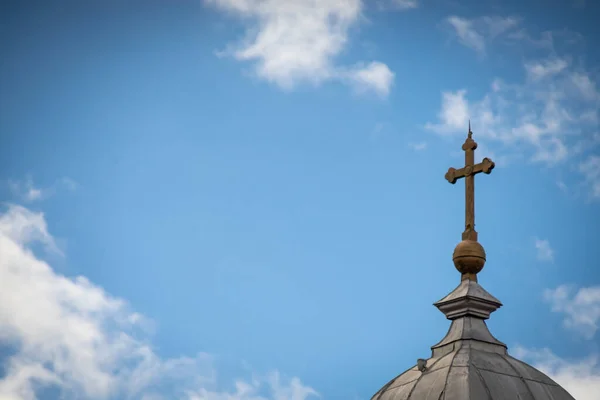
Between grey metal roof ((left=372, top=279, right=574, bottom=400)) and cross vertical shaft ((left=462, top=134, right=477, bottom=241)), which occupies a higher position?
cross vertical shaft ((left=462, top=134, right=477, bottom=241))

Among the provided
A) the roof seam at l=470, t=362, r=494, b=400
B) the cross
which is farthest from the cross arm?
the roof seam at l=470, t=362, r=494, b=400

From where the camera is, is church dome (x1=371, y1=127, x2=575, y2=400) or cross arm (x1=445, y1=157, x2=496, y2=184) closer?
church dome (x1=371, y1=127, x2=575, y2=400)

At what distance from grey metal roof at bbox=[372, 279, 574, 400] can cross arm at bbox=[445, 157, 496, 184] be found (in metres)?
2.42

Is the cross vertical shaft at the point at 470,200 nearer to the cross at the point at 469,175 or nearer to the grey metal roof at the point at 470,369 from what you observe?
the cross at the point at 469,175

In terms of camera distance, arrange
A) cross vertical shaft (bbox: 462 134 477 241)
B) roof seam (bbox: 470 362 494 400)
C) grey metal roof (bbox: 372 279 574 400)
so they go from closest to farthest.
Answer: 1. roof seam (bbox: 470 362 494 400)
2. grey metal roof (bbox: 372 279 574 400)
3. cross vertical shaft (bbox: 462 134 477 241)

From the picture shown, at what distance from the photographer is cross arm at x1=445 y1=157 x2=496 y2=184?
23578 millimetres

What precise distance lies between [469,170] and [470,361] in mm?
4730

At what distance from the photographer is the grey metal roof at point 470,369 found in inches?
792

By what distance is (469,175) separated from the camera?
23828 mm

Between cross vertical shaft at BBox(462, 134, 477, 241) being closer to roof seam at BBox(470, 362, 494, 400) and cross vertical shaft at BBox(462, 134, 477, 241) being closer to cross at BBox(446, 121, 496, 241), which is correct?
cross at BBox(446, 121, 496, 241)

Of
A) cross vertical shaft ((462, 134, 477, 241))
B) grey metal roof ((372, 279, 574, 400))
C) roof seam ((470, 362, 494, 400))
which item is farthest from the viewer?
cross vertical shaft ((462, 134, 477, 241))

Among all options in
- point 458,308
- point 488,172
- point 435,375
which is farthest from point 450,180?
point 435,375

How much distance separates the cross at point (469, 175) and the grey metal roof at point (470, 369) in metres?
1.14

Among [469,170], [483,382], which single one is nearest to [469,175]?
[469,170]
